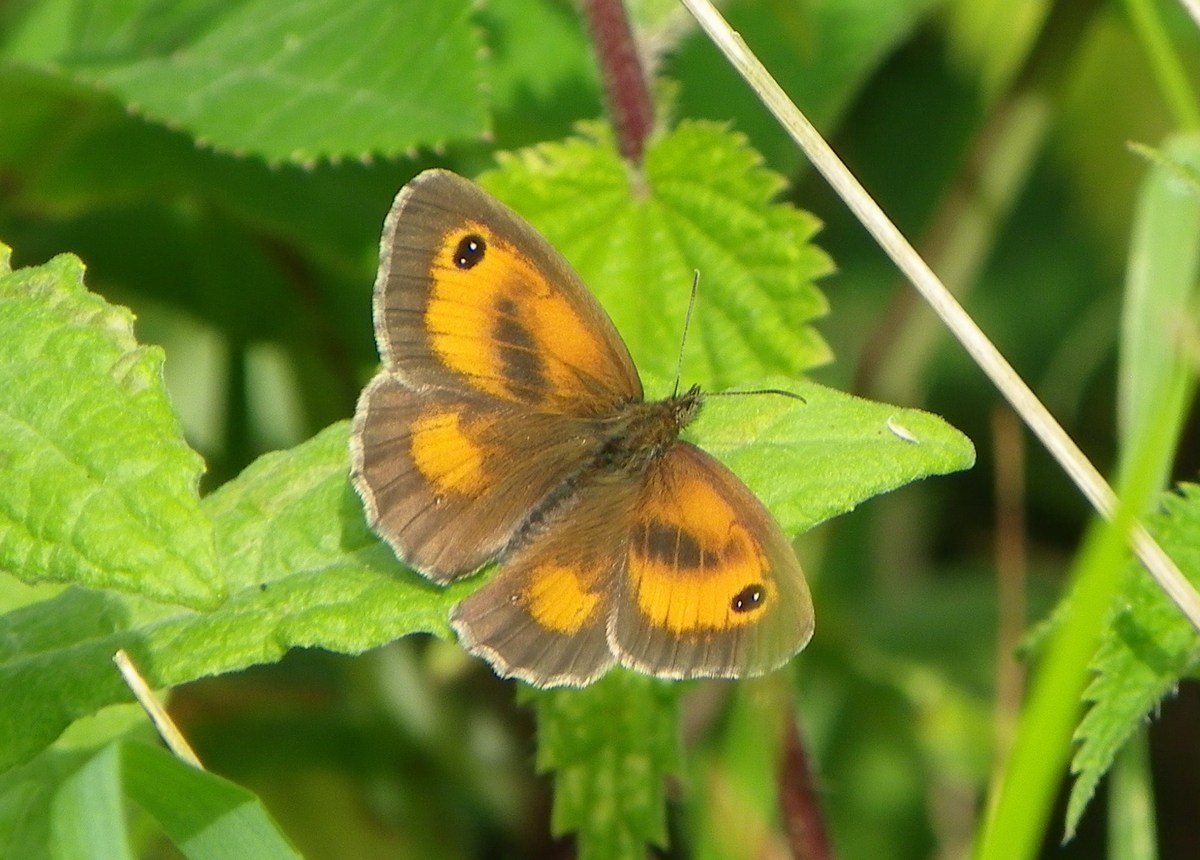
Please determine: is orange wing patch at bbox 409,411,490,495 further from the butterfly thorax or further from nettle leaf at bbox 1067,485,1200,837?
nettle leaf at bbox 1067,485,1200,837

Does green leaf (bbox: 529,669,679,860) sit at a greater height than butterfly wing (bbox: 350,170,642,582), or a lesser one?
lesser

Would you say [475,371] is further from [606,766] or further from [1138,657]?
[1138,657]

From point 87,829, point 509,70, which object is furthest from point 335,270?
point 87,829

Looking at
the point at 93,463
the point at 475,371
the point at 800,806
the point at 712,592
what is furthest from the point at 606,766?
the point at 93,463

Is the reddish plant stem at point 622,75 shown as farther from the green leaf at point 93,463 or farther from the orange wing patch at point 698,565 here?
the green leaf at point 93,463

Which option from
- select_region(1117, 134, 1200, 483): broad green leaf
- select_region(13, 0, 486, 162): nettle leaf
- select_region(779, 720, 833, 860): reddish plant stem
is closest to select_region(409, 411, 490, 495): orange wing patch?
select_region(13, 0, 486, 162): nettle leaf

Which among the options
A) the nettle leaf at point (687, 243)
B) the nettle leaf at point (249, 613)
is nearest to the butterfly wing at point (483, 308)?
the nettle leaf at point (249, 613)

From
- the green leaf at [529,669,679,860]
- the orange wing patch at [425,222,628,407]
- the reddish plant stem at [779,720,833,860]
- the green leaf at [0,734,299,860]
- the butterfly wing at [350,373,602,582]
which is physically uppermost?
the orange wing patch at [425,222,628,407]

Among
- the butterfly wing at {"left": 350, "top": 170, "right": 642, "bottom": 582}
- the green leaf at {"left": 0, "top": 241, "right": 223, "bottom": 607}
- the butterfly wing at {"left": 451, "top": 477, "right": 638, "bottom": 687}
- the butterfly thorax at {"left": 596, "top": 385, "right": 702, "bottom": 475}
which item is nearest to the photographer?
the green leaf at {"left": 0, "top": 241, "right": 223, "bottom": 607}

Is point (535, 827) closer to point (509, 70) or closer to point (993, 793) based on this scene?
point (993, 793)
